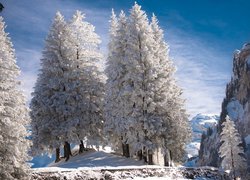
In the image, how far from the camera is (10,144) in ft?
67.4

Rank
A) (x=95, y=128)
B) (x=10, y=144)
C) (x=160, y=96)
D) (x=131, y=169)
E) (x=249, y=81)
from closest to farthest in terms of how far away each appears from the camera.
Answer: (x=10, y=144) < (x=131, y=169) < (x=160, y=96) < (x=95, y=128) < (x=249, y=81)

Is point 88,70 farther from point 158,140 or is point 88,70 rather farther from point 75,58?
point 158,140

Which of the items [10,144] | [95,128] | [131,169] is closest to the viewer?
[10,144]

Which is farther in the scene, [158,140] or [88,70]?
[88,70]

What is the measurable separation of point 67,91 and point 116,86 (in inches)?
197

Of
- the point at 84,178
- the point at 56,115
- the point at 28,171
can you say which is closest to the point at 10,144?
the point at 28,171

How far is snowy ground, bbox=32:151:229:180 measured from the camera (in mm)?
24805

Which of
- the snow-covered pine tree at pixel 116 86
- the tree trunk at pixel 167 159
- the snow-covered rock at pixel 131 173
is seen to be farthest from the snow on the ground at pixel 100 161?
the snow-covered rock at pixel 131 173

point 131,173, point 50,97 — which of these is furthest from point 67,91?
point 131,173

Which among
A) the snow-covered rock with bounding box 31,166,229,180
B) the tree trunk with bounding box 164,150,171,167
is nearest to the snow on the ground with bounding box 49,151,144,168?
the tree trunk with bounding box 164,150,171,167

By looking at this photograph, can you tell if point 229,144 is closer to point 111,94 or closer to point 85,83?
point 111,94

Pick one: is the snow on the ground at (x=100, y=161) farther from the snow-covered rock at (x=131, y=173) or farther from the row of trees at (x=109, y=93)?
the snow-covered rock at (x=131, y=173)

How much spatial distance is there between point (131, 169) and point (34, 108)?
14153mm

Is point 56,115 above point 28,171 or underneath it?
above
